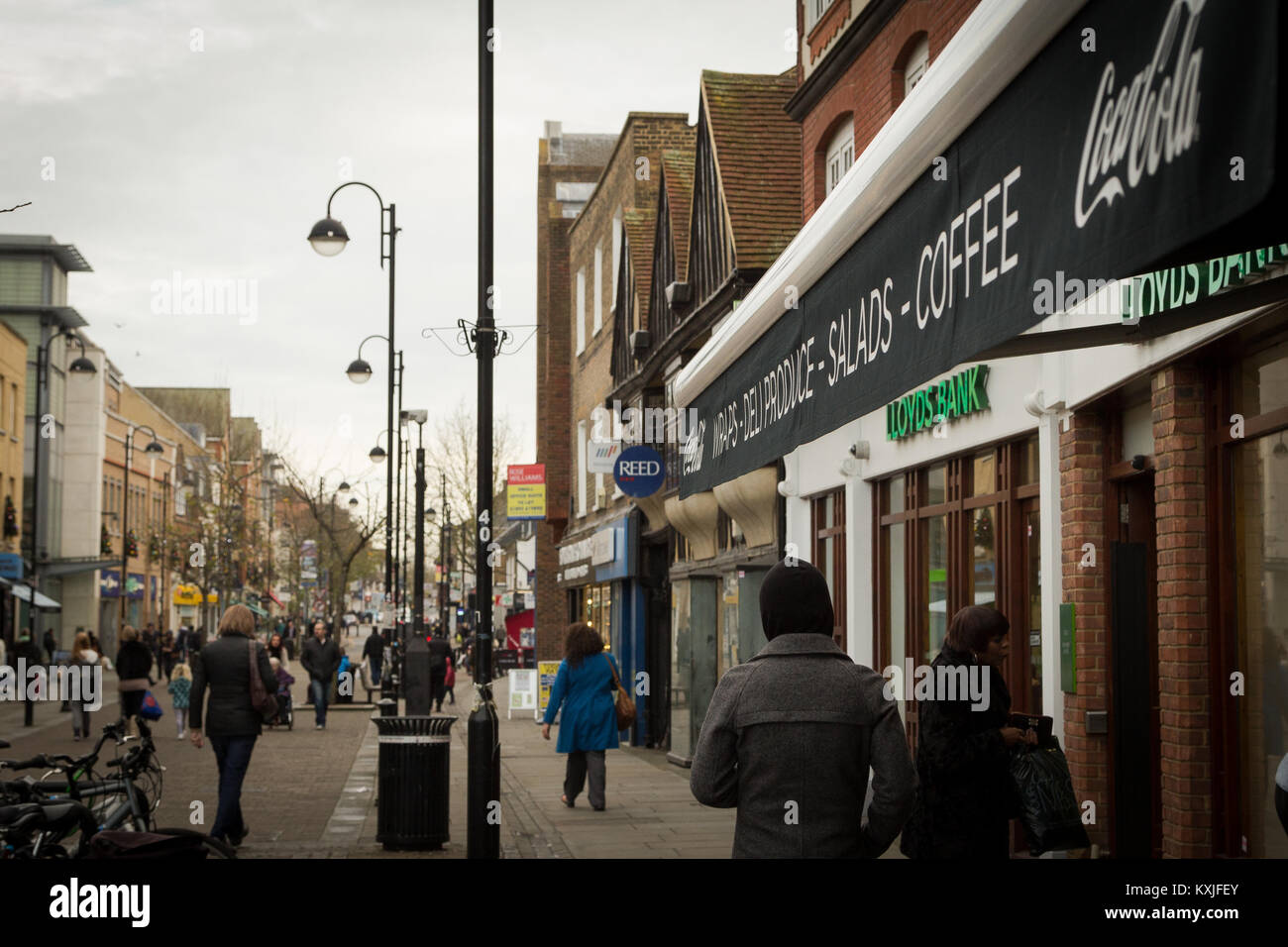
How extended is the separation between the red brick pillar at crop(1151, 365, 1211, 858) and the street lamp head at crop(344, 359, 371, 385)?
2610 cm

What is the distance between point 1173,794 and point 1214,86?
5438 mm

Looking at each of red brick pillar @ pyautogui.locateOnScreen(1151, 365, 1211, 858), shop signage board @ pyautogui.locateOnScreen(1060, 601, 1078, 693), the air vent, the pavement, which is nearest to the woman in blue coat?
the pavement

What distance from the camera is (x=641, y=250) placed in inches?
1117

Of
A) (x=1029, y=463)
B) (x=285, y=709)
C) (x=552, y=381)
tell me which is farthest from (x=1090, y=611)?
(x=552, y=381)

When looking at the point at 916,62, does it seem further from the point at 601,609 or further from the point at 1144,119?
the point at 601,609

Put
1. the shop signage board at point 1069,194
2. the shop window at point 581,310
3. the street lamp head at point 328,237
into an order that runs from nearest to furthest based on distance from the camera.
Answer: the shop signage board at point 1069,194
the street lamp head at point 328,237
the shop window at point 581,310

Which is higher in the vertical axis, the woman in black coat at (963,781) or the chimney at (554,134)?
the chimney at (554,134)

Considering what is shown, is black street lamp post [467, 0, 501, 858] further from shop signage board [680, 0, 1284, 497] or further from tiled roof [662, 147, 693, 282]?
tiled roof [662, 147, 693, 282]

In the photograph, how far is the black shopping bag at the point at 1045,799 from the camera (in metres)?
6.05

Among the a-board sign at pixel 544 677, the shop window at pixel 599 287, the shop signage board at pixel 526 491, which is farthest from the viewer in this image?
the shop signage board at pixel 526 491

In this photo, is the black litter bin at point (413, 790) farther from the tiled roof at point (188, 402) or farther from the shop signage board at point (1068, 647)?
the tiled roof at point (188, 402)

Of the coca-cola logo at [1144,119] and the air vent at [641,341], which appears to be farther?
the air vent at [641,341]

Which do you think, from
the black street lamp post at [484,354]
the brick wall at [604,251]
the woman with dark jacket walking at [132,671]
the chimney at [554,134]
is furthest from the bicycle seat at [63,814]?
the chimney at [554,134]

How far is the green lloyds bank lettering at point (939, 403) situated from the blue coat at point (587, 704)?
383cm
